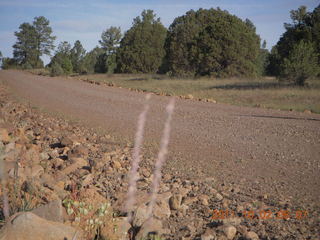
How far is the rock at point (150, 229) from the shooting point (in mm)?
2583

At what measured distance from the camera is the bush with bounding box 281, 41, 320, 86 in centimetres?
1709

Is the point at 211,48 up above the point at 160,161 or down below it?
above

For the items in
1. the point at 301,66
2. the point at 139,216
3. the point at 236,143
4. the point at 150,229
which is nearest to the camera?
the point at 150,229

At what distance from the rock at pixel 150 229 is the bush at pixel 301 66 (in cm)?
1637

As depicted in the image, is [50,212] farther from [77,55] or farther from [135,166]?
[77,55]

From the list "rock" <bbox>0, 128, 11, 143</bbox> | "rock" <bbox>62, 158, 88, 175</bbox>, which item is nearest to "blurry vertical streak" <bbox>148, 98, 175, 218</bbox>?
"rock" <bbox>62, 158, 88, 175</bbox>

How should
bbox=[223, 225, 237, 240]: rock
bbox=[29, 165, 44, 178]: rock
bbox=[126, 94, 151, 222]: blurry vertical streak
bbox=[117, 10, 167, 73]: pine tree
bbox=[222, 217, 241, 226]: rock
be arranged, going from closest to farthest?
bbox=[223, 225, 237, 240]: rock < bbox=[222, 217, 241, 226]: rock < bbox=[126, 94, 151, 222]: blurry vertical streak < bbox=[29, 165, 44, 178]: rock < bbox=[117, 10, 167, 73]: pine tree

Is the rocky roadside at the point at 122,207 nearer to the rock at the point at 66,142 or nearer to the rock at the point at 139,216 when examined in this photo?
the rock at the point at 139,216

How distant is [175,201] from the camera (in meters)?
3.10

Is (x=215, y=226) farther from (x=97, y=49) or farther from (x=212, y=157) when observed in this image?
(x=97, y=49)

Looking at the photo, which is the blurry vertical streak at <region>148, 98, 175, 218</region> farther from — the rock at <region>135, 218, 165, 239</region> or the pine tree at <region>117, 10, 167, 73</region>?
the pine tree at <region>117, 10, 167, 73</region>

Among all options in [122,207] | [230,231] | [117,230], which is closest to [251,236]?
[230,231]

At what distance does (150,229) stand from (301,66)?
16582 mm

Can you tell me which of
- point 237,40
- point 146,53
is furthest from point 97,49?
point 237,40
